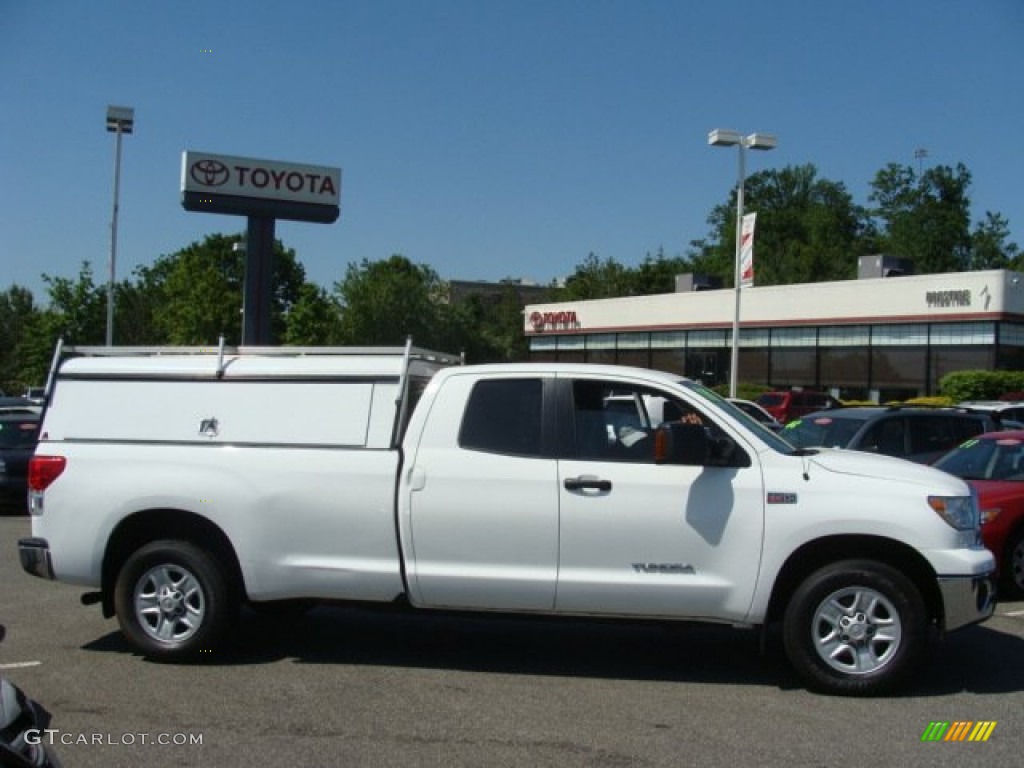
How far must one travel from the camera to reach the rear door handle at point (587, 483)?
621 cm

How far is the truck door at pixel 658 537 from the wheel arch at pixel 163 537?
7.24 feet

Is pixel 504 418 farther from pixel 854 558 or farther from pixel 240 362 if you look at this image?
pixel 854 558

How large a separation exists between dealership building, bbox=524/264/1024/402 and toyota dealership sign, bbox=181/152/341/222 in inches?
856

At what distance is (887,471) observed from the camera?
20.4ft

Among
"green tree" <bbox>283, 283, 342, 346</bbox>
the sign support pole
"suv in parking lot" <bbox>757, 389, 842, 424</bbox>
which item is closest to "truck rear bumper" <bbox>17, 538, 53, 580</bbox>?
the sign support pole

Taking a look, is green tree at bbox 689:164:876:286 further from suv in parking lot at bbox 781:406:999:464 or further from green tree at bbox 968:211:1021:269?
suv in parking lot at bbox 781:406:999:464

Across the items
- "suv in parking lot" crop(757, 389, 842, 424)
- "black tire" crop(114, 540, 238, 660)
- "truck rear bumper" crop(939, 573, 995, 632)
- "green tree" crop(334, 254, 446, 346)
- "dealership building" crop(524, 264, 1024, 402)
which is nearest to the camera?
"truck rear bumper" crop(939, 573, 995, 632)

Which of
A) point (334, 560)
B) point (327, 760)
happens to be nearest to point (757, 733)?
point (327, 760)

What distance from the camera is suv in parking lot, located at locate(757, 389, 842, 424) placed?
30.3 meters

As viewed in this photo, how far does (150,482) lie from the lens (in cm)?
664

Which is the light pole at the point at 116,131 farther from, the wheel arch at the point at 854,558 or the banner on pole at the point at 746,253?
the wheel arch at the point at 854,558

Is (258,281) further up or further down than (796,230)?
further down

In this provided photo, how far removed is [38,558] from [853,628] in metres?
5.16

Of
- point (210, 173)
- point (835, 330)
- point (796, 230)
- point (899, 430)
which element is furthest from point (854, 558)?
point (796, 230)
